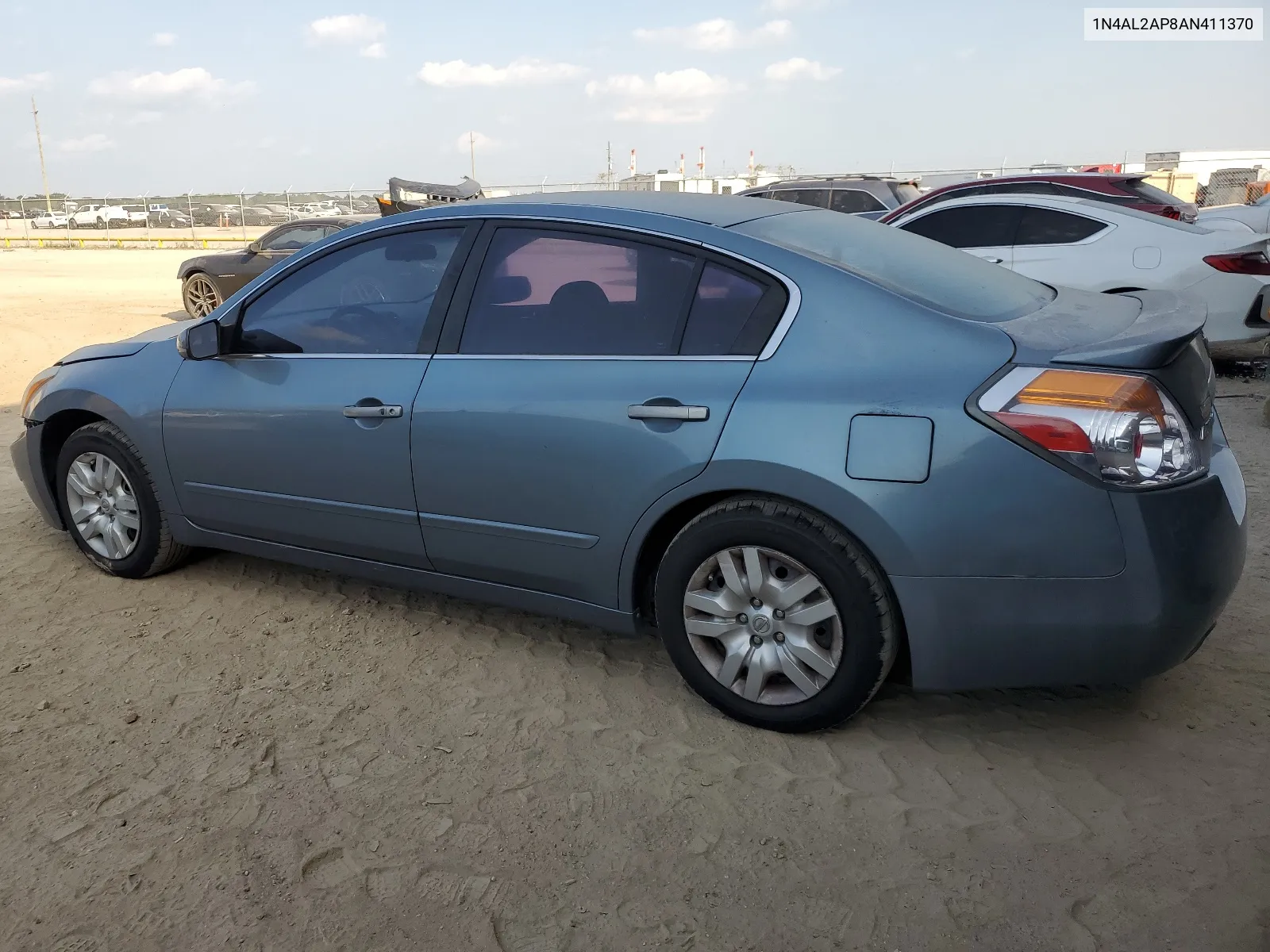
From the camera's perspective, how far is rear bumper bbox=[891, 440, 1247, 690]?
2.58 m

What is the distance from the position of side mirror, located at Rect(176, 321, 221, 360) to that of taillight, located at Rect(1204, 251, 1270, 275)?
7069 mm

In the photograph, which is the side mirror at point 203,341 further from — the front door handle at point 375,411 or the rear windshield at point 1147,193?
the rear windshield at point 1147,193

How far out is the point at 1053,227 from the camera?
27.1 ft

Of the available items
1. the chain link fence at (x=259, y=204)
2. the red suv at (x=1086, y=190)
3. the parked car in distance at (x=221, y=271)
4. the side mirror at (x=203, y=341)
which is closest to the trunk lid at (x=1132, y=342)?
the side mirror at (x=203, y=341)

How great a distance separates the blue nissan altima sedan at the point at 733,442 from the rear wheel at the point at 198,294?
10635mm

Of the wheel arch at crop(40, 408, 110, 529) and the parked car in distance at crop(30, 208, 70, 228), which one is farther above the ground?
the parked car in distance at crop(30, 208, 70, 228)

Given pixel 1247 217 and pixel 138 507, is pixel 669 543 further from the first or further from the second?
pixel 1247 217

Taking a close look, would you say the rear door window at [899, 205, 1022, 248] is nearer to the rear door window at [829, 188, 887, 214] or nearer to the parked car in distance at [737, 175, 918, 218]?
the parked car in distance at [737, 175, 918, 218]

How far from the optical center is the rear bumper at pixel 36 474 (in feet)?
14.8

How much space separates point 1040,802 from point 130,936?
2294 mm

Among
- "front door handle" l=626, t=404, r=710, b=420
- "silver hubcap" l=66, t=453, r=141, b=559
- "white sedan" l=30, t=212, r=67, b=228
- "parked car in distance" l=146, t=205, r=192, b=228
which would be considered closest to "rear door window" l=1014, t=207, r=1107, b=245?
"front door handle" l=626, t=404, r=710, b=420

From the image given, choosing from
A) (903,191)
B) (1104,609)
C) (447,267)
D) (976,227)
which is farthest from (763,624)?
(903,191)

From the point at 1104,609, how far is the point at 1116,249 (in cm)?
625

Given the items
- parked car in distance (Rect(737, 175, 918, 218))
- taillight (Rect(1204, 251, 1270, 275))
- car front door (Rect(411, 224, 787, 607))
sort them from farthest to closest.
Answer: parked car in distance (Rect(737, 175, 918, 218))
taillight (Rect(1204, 251, 1270, 275))
car front door (Rect(411, 224, 787, 607))
